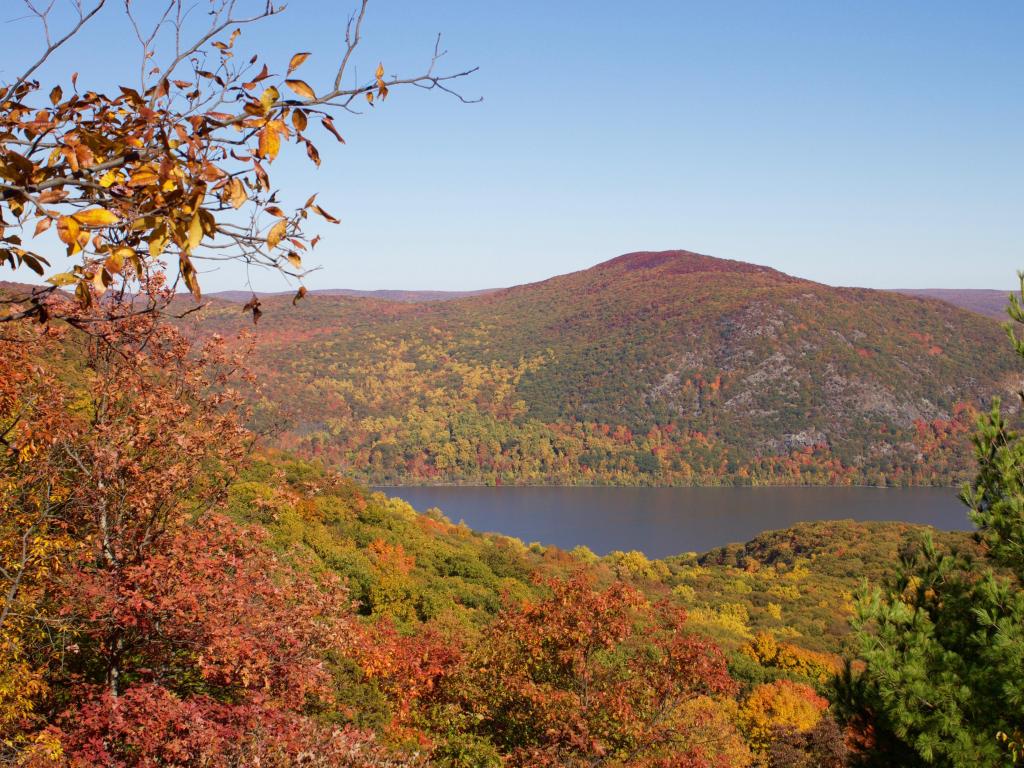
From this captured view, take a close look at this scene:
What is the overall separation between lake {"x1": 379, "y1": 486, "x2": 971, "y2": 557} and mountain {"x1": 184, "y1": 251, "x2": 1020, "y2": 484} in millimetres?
9638

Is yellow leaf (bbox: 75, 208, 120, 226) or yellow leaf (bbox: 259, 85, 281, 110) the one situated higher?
yellow leaf (bbox: 259, 85, 281, 110)

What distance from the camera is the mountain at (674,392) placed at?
13362 centimetres

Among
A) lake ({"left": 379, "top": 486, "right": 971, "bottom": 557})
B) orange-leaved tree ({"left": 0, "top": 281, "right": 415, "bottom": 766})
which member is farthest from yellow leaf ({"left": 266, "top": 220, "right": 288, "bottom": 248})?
lake ({"left": 379, "top": 486, "right": 971, "bottom": 557})

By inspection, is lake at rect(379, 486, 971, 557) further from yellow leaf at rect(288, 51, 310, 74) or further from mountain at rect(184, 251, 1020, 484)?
yellow leaf at rect(288, 51, 310, 74)

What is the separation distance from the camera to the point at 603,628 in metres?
9.66

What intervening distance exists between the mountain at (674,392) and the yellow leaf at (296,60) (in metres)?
107

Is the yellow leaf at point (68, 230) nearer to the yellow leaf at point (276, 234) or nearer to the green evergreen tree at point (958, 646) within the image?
the yellow leaf at point (276, 234)

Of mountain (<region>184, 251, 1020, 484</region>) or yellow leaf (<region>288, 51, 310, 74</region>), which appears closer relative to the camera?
yellow leaf (<region>288, 51, 310, 74</region>)

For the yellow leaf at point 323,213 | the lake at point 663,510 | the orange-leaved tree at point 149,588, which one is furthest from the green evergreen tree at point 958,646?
the lake at point 663,510

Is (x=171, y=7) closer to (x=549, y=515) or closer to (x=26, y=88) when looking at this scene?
(x=26, y=88)

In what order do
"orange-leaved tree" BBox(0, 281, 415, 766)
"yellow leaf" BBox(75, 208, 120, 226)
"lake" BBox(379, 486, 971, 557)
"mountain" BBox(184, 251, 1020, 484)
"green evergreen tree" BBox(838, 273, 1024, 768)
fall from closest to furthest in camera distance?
"yellow leaf" BBox(75, 208, 120, 226) < "orange-leaved tree" BBox(0, 281, 415, 766) < "green evergreen tree" BBox(838, 273, 1024, 768) < "lake" BBox(379, 486, 971, 557) < "mountain" BBox(184, 251, 1020, 484)

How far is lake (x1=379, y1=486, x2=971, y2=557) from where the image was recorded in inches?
3388

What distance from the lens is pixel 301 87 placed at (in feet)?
6.24

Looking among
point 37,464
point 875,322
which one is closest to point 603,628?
point 37,464
